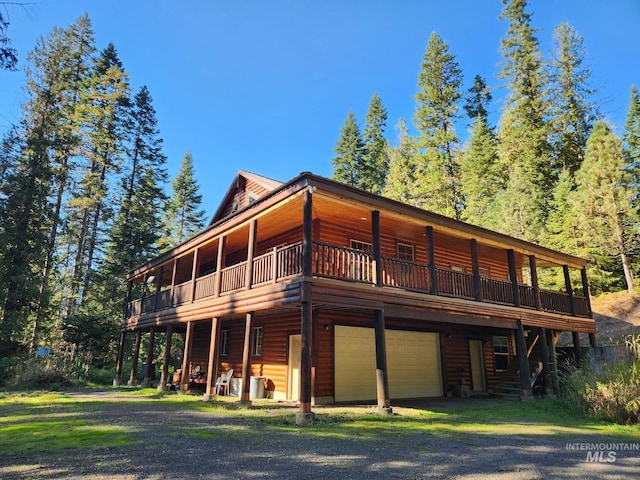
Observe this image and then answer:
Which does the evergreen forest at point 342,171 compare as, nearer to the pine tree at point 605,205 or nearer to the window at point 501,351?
the pine tree at point 605,205

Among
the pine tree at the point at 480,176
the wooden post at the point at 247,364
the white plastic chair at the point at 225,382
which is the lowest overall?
the white plastic chair at the point at 225,382

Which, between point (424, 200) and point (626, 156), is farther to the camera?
point (424, 200)

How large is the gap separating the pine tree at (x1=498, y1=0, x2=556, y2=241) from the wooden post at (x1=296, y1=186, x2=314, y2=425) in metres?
23.8

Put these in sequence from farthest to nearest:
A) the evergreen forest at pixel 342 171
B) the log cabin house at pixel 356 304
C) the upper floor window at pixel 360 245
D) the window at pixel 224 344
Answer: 1. the evergreen forest at pixel 342 171
2. the window at pixel 224 344
3. the upper floor window at pixel 360 245
4. the log cabin house at pixel 356 304

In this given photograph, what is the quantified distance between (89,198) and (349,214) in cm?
2466

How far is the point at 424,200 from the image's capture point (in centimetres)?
3559

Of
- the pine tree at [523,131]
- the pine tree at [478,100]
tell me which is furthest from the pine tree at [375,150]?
the pine tree at [523,131]

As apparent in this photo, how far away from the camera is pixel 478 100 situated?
128ft

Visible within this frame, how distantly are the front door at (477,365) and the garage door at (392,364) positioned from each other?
2306 mm

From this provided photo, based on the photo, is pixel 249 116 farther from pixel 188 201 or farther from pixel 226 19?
pixel 188 201

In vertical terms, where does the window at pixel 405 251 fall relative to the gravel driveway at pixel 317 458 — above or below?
above

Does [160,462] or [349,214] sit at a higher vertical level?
[349,214]

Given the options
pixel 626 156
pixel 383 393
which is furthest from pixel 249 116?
pixel 626 156

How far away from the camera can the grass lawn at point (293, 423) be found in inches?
275
